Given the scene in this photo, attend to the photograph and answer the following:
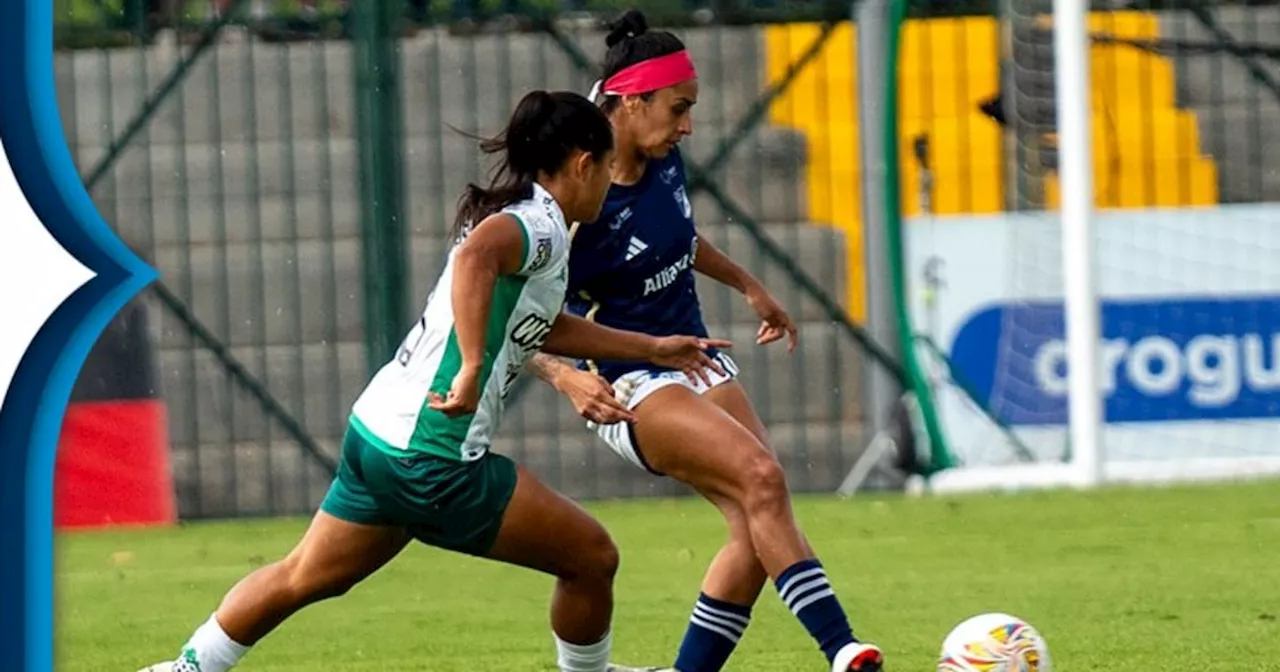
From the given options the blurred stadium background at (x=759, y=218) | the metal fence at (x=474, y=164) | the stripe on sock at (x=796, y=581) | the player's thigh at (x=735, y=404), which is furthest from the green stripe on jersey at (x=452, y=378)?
the metal fence at (x=474, y=164)

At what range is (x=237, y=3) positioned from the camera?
14.6 meters

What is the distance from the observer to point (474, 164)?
1502cm

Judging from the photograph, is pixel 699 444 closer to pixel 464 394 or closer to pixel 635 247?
pixel 635 247

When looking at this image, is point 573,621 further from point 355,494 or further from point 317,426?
point 317,426

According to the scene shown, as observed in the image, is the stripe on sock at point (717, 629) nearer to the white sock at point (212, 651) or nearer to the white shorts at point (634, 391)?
the white shorts at point (634, 391)

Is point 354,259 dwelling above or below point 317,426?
above

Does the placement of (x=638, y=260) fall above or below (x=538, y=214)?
below

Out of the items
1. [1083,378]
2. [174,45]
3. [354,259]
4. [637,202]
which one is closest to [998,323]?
[1083,378]

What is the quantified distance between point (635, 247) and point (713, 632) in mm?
1028

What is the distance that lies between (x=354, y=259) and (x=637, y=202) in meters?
8.17

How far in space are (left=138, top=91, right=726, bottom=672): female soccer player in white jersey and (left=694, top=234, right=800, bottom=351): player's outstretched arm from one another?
1222 millimetres

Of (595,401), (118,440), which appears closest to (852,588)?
(595,401)
